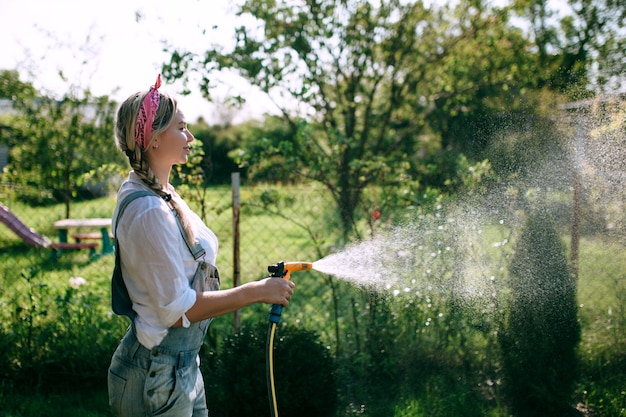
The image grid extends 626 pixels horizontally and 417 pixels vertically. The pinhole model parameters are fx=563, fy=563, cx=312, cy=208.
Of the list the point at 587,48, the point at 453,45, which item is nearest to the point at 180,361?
the point at 453,45

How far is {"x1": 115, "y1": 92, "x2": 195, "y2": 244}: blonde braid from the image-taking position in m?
1.88

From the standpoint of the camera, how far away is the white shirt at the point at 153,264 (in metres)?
1.76

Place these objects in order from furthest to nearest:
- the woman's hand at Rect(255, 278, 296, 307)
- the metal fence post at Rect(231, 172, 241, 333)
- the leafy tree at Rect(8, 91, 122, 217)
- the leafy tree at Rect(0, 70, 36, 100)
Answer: the leafy tree at Rect(0, 70, 36, 100) < the leafy tree at Rect(8, 91, 122, 217) < the metal fence post at Rect(231, 172, 241, 333) < the woman's hand at Rect(255, 278, 296, 307)

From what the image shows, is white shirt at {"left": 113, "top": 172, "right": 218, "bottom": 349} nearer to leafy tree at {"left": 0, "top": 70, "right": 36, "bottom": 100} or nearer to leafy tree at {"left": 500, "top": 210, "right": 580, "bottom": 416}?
leafy tree at {"left": 500, "top": 210, "right": 580, "bottom": 416}

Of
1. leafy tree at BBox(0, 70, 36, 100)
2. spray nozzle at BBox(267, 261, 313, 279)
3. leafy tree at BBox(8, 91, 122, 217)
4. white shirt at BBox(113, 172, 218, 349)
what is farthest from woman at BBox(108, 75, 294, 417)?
leafy tree at BBox(0, 70, 36, 100)

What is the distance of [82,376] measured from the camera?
397 cm

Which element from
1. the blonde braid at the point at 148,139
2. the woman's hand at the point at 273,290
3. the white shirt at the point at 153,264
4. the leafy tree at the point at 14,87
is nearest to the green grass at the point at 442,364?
the woman's hand at the point at 273,290

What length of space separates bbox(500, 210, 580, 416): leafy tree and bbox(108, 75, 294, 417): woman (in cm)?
216

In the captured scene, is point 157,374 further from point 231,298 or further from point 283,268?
point 283,268

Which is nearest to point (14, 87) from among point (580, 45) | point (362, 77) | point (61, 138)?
point (61, 138)

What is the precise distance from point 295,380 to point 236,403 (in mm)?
375

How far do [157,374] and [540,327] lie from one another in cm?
256

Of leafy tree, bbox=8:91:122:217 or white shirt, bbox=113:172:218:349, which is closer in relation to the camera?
white shirt, bbox=113:172:218:349

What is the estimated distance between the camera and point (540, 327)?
11.6 feet
